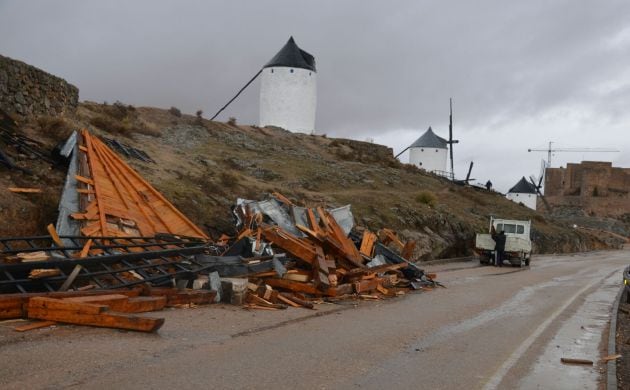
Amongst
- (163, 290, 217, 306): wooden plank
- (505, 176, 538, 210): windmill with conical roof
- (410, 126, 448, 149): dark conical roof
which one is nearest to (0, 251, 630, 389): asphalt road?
(163, 290, 217, 306): wooden plank

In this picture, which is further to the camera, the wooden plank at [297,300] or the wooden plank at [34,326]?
the wooden plank at [297,300]

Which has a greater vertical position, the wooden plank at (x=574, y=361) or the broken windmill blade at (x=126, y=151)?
the broken windmill blade at (x=126, y=151)

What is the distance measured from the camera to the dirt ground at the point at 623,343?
27.3 ft

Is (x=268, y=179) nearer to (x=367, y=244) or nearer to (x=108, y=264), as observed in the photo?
(x=367, y=244)

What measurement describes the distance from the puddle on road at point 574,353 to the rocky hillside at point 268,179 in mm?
10863

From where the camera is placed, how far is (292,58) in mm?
58500

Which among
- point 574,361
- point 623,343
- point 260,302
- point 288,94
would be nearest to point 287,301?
point 260,302

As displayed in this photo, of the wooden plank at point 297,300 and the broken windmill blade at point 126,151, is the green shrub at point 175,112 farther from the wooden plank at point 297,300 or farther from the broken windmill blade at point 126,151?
the wooden plank at point 297,300

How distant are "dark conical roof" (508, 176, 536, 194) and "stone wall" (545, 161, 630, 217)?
4243 millimetres

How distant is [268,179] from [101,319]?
83.6ft

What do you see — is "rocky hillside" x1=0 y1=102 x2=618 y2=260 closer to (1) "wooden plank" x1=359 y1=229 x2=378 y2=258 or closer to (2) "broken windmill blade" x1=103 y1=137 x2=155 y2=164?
(2) "broken windmill blade" x1=103 y1=137 x2=155 y2=164

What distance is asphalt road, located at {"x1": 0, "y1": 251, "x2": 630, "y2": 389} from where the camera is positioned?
695 centimetres

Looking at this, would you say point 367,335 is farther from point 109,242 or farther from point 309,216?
point 309,216

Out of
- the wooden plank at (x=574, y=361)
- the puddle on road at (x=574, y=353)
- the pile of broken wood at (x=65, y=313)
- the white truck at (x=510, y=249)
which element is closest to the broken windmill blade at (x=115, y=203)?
the pile of broken wood at (x=65, y=313)
